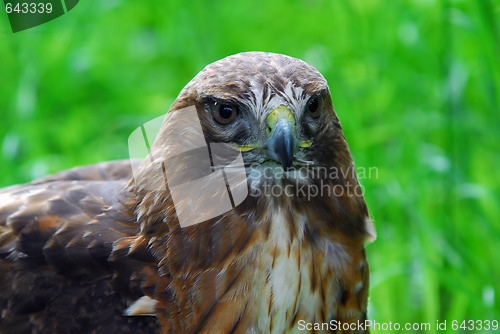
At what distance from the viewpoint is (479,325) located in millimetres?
3340

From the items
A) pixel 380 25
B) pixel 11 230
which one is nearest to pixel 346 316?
pixel 11 230

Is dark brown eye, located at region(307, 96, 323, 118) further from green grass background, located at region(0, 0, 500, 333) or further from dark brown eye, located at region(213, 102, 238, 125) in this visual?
green grass background, located at region(0, 0, 500, 333)

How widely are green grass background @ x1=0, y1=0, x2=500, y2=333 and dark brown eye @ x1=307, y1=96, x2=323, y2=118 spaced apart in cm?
123

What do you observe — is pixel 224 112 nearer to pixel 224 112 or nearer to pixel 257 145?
pixel 224 112

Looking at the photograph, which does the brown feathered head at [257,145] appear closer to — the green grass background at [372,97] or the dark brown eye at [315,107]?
the dark brown eye at [315,107]

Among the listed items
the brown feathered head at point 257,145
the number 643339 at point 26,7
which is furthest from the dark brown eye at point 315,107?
the number 643339 at point 26,7

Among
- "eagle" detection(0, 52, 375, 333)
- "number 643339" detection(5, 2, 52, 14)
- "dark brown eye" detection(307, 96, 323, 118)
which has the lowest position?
"eagle" detection(0, 52, 375, 333)

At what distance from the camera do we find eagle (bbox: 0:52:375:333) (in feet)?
8.01

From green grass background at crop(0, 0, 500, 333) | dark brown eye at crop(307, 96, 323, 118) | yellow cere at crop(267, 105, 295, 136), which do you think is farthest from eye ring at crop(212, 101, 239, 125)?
green grass background at crop(0, 0, 500, 333)

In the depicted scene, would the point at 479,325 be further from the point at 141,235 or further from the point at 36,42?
the point at 36,42

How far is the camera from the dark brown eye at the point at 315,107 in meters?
2.47

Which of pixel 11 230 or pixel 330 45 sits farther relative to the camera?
pixel 330 45

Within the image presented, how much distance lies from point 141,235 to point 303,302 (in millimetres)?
→ 620

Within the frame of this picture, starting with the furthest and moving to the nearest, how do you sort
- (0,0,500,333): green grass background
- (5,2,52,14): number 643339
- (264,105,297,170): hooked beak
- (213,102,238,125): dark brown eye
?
(5,2,52,14): number 643339, (0,0,500,333): green grass background, (213,102,238,125): dark brown eye, (264,105,297,170): hooked beak
